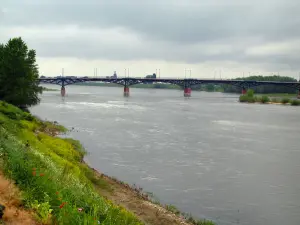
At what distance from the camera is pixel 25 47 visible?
173 ft

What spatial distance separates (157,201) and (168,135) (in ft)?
82.4

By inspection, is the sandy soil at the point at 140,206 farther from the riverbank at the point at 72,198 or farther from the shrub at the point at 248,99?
the shrub at the point at 248,99

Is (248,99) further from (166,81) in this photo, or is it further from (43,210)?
(43,210)

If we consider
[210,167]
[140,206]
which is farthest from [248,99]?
[140,206]

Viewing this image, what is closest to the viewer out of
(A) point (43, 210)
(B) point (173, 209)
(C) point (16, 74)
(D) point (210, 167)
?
(A) point (43, 210)

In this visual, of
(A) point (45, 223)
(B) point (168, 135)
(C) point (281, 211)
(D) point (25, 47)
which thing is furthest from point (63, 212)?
(D) point (25, 47)

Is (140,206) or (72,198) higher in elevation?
(72,198)

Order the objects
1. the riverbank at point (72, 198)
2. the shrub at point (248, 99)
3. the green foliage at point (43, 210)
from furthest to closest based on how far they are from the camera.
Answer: the shrub at point (248, 99) < the riverbank at point (72, 198) < the green foliage at point (43, 210)

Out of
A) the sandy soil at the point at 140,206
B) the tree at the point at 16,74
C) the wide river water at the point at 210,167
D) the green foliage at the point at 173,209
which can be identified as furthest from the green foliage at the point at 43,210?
the tree at the point at 16,74

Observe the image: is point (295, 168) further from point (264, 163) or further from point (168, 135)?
point (168, 135)

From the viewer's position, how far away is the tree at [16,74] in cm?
4969

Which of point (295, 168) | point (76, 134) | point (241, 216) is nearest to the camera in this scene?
point (241, 216)

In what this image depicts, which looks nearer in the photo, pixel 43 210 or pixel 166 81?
pixel 43 210

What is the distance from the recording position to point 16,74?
50938 millimetres
